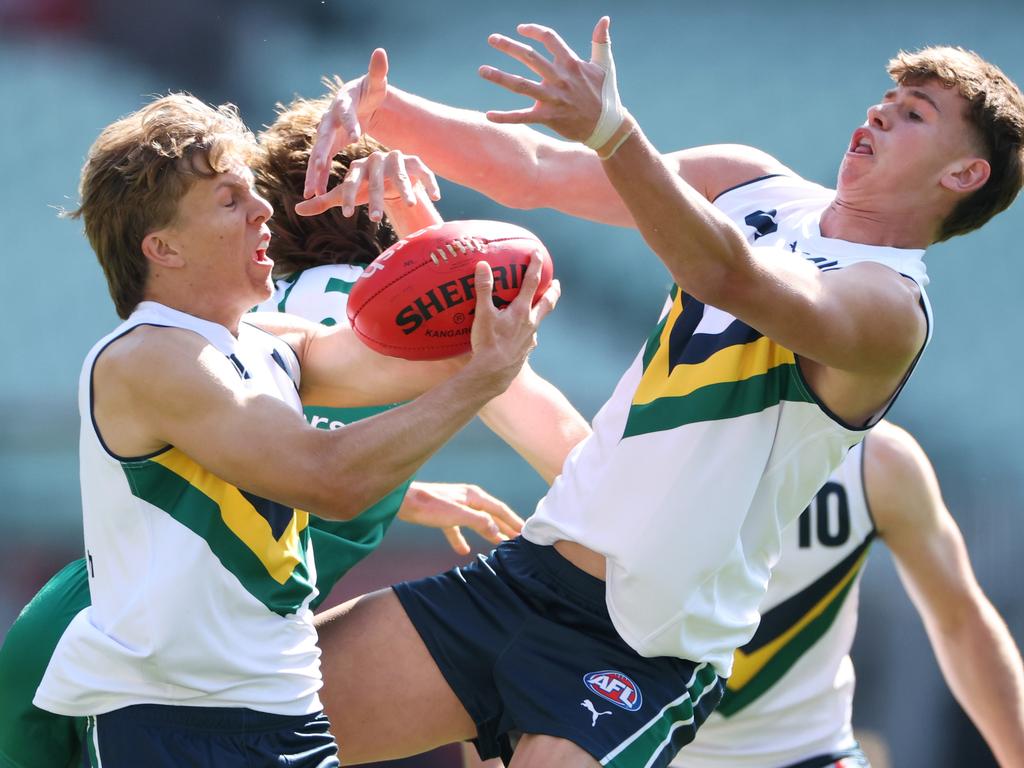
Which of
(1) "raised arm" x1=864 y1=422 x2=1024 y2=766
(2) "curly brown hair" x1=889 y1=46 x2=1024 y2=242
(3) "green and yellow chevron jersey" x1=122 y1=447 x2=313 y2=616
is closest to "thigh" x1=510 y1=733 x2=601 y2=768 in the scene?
(3) "green and yellow chevron jersey" x1=122 y1=447 x2=313 y2=616

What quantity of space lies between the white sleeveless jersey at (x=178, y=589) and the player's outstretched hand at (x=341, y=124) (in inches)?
16.8

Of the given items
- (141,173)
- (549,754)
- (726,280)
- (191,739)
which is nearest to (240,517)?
(191,739)

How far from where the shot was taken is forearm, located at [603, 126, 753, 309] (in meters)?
2.38

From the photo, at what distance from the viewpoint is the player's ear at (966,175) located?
2.95 metres

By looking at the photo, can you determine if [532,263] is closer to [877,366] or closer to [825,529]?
[877,366]

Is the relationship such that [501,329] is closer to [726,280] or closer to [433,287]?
[433,287]

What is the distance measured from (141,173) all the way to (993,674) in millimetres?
2933

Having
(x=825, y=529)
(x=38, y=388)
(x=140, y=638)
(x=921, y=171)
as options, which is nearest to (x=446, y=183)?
(x=38, y=388)

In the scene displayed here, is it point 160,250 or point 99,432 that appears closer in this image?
point 99,432

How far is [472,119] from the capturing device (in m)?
3.39

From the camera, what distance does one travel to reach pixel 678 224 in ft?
7.88

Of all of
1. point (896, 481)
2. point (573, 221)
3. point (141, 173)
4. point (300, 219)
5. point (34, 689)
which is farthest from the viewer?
point (573, 221)

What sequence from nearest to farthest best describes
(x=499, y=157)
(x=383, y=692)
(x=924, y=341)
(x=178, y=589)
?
(x=178, y=589), (x=924, y=341), (x=383, y=692), (x=499, y=157)

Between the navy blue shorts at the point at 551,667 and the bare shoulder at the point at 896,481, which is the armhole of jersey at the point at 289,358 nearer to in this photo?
the navy blue shorts at the point at 551,667
